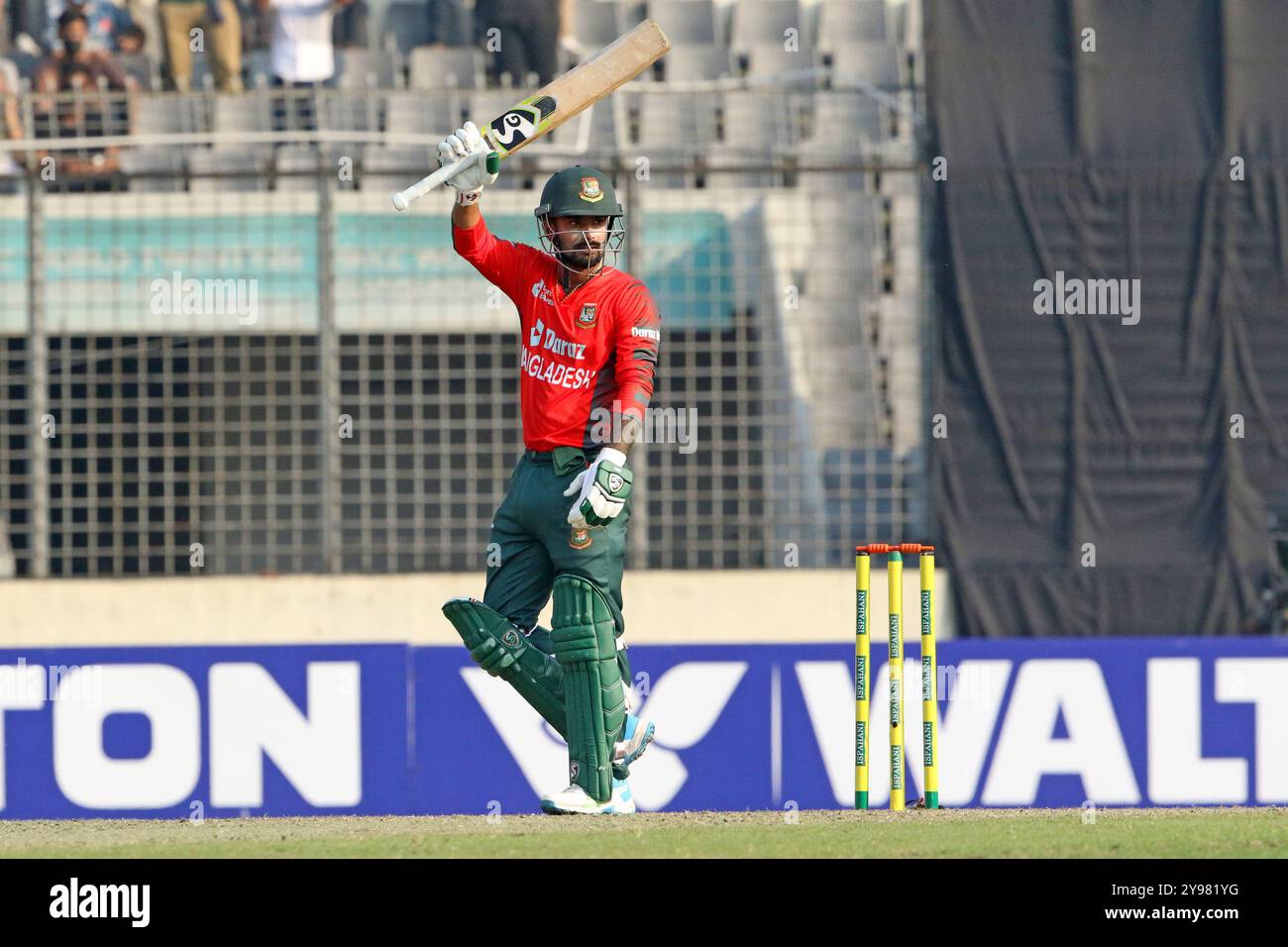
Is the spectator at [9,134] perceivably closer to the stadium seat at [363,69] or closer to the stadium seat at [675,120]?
the stadium seat at [363,69]

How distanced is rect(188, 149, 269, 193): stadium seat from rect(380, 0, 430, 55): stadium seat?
5.26ft

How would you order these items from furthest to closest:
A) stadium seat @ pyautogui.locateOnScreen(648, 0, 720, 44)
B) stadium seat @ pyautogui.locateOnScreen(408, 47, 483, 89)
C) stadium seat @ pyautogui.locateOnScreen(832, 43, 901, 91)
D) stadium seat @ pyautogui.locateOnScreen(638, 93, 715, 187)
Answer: stadium seat @ pyautogui.locateOnScreen(648, 0, 720, 44) → stadium seat @ pyautogui.locateOnScreen(408, 47, 483, 89) → stadium seat @ pyautogui.locateOnScreen(832, 43, 901, 91) → stadium seat @ pyautogui.locateOnScreen(638, 93, 715, 187)

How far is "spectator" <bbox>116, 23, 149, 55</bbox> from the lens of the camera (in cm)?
1448

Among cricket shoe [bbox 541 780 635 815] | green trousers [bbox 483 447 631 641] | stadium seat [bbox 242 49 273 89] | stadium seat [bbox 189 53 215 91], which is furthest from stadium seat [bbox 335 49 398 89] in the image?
cricket shoe [bbox 541 780 635 815]

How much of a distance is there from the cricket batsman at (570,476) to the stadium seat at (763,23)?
7.58 m

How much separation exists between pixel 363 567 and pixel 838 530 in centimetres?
269

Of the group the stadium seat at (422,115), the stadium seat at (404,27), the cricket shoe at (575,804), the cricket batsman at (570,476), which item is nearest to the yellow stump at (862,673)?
the cricket batsman at (570,476)

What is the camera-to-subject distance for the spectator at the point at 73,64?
13.5 meters

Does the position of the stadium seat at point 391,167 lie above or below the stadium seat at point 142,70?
below

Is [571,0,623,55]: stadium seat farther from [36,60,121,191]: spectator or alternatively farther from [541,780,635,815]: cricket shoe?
[541,780,635,815]: cricket shoe

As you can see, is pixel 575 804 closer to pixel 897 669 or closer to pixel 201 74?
pixel 897 669

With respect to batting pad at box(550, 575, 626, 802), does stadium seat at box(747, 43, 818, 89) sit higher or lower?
higher

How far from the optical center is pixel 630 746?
7148 mm
